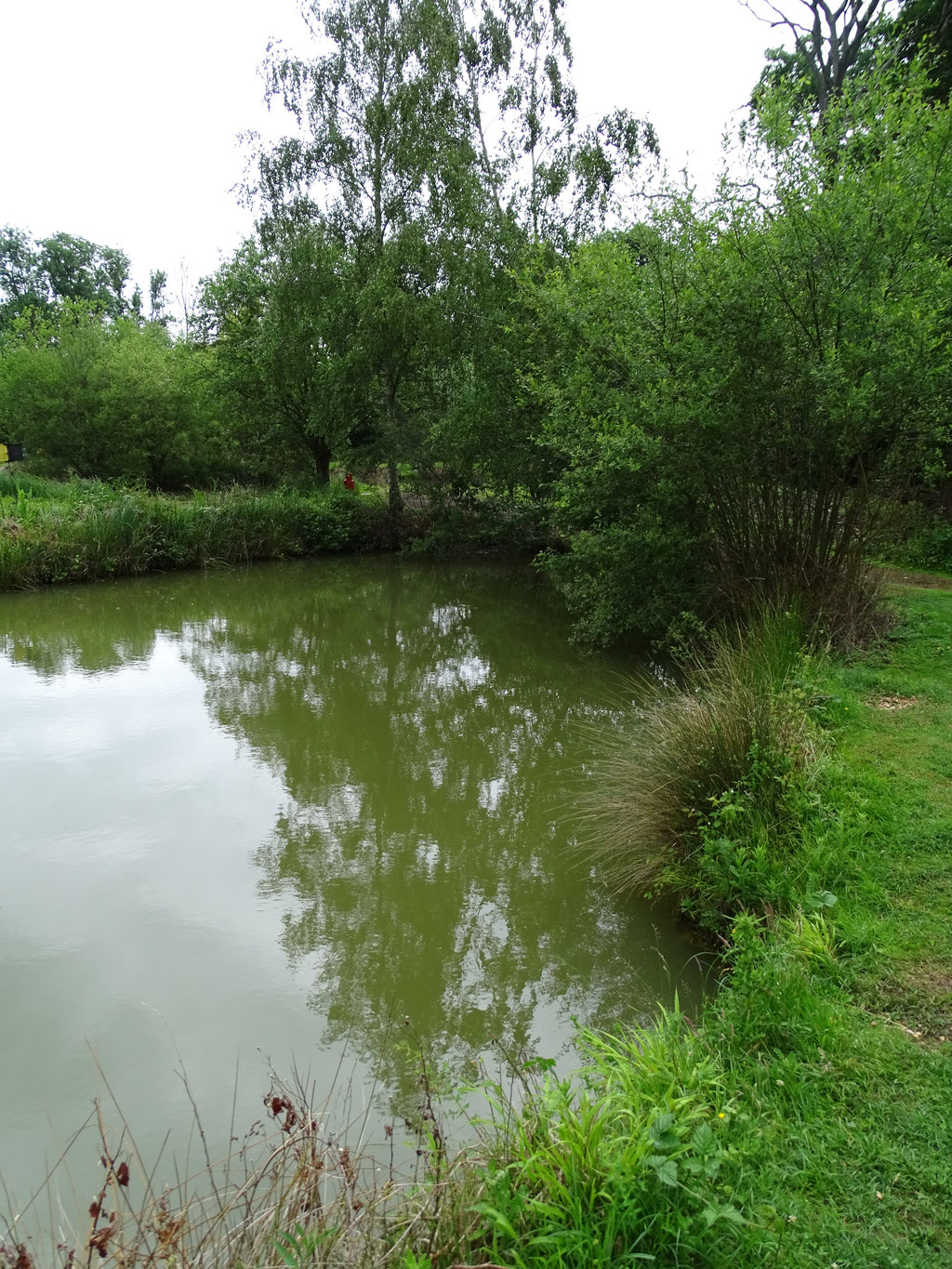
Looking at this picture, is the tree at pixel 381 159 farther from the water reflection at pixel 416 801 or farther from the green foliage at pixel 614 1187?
the green foliage at pixel 614 1187

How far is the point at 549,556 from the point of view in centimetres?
1032

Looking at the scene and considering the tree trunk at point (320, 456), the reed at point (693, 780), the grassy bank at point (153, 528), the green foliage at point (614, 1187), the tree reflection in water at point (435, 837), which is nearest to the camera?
the green foliage at point (614, 1187)

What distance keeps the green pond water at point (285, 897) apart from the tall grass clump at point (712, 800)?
0.89ft

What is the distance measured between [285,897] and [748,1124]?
297 centimetres

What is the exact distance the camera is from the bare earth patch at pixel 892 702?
5670 millimetres

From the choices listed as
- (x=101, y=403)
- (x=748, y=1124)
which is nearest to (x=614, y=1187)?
(x=748, y=1124)

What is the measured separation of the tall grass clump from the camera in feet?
13.0

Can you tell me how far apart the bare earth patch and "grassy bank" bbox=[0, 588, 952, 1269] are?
1511 millimetres

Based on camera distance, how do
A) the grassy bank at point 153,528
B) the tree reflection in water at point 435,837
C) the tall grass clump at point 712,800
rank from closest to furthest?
the tree reflection in water at point 435,837 < the tall grass clump at point 712,800 < the grassy bank at point 153,528

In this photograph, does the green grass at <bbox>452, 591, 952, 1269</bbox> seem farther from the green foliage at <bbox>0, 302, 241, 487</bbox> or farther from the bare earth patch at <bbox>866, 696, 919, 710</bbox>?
the green foliage at <bbox>0, 302, 241, 487</bbox>

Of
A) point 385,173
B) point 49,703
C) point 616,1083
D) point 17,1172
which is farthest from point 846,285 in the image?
point 385,173

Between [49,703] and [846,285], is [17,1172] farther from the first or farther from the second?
[846,285]

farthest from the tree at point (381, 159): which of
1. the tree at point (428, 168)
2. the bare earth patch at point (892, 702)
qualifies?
the bare earth patch at point (892, 702)

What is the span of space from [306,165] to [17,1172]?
1801cm
